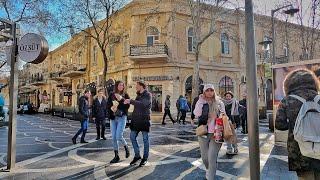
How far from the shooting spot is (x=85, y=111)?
11.4 meters

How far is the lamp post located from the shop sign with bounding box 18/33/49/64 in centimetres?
22

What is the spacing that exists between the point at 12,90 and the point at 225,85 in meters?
25.2

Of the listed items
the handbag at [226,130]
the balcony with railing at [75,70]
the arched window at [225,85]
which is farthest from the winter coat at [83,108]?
the balcony with railing at [75,70]

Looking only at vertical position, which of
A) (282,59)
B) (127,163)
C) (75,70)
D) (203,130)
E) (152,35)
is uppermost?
(152,35)

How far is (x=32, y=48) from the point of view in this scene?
6.92 meters

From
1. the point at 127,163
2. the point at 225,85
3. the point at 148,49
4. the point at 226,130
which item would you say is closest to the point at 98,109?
the point at 127,163

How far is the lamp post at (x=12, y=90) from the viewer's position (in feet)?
22.5

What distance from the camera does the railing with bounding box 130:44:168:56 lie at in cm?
2725

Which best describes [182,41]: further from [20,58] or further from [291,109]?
[291,109]

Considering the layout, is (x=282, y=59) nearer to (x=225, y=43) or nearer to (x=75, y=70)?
(x=225, y=43)

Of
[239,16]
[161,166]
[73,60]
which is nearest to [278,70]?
[161,166]

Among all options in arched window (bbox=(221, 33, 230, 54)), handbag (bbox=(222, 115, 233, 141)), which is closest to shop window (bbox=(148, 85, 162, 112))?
arched window (bbox=(221, 33, 230, 54))

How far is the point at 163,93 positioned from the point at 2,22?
21045 millimetres

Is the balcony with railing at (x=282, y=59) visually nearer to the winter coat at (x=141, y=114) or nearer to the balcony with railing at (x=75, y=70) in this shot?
the balcony with railing at (x=75, y=70)
